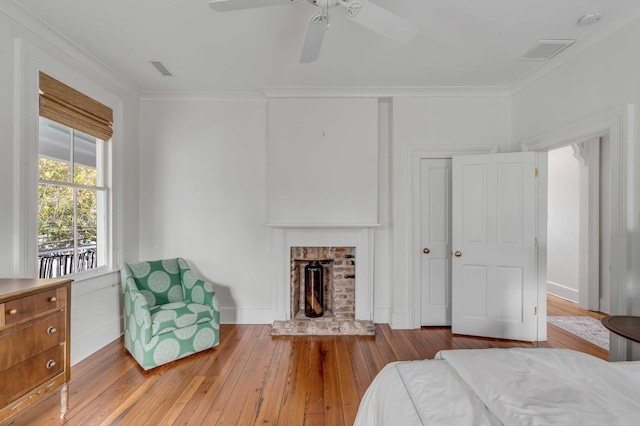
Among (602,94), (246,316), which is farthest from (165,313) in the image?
(602,94)

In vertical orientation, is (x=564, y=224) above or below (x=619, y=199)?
below

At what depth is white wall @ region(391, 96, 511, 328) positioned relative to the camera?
133 inches

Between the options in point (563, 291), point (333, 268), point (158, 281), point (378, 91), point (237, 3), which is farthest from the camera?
point (563, 291)

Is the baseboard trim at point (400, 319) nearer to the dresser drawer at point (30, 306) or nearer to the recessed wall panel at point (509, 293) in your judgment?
the recessed wall panel at point (509, 293)

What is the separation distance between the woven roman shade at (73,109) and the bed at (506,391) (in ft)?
10.1

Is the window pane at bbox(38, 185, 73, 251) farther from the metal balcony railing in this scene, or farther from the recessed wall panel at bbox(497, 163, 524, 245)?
the recessed wall panel at bbox(497, 163, 524, 245)

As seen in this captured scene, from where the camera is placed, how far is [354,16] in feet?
5.51

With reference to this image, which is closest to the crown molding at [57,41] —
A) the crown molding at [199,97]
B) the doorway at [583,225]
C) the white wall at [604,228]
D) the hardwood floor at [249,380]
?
the crown molding at [199,97]

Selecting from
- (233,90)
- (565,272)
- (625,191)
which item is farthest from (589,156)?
(233,90)

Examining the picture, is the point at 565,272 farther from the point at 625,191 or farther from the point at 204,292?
the point at 204,292

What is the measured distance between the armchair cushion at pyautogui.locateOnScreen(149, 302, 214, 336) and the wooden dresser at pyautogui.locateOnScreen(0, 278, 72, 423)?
2.25 ft

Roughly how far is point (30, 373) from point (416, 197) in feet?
11.3

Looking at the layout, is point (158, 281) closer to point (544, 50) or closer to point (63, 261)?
point (63, 261)

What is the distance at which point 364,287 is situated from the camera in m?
3.46
